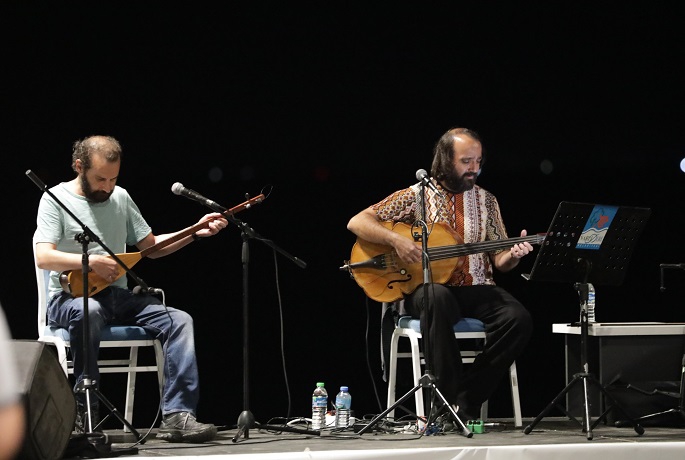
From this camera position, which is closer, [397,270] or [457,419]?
[457,419]

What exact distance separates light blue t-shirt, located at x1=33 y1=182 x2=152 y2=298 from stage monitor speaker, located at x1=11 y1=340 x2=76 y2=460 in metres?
0.73

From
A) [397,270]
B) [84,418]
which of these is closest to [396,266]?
[397,270]

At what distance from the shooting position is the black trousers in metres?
3.70

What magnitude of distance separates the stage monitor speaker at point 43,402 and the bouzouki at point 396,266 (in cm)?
147

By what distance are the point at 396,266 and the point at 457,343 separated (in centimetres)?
44

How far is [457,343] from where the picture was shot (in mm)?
3785

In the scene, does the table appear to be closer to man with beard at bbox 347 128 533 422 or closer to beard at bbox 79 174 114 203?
man with beard at bbox 347 128 533 422

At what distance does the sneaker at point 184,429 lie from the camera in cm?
332

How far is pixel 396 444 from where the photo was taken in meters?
3.14

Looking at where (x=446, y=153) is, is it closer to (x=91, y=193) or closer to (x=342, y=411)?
(x=342, y=411)

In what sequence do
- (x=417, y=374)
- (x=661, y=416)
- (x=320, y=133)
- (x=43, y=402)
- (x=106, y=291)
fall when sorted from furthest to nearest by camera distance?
(x=320, y=133) < (x=661, y=416) < (x=417, y=374) < (x=106, y=291) < (x=43, y=402)

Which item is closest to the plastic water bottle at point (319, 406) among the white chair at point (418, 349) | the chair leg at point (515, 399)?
the white chair at point (418, 349)

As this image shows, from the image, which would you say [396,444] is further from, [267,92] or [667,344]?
[267,92]

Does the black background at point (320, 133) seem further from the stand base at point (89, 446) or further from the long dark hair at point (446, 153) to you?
the stand base at point (89, 446)
